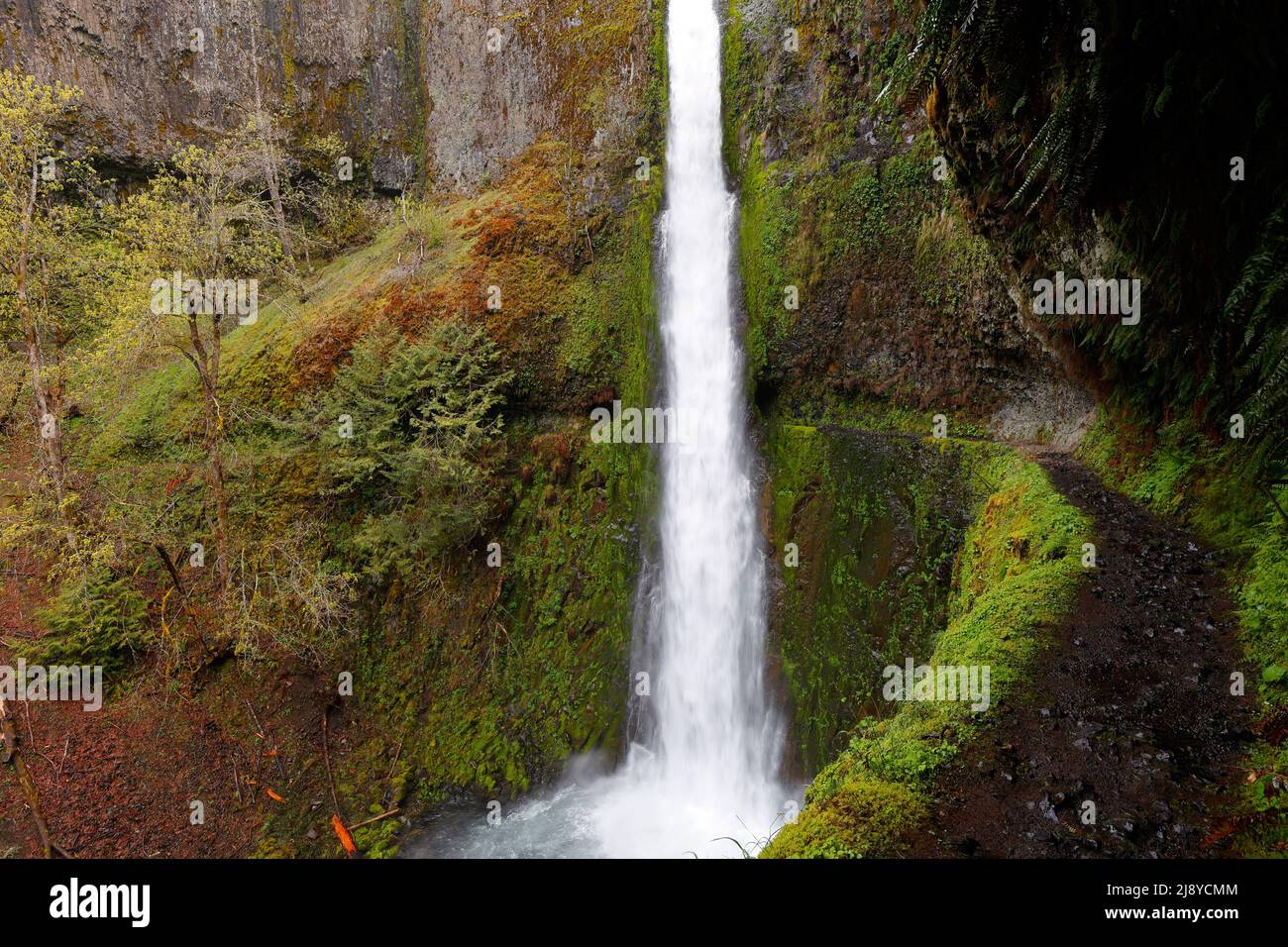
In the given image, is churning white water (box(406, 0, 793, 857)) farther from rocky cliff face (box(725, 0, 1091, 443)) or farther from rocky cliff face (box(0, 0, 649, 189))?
rocky cliff face (box(0, 0, 649, 189))

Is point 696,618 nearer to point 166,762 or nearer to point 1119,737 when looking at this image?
point 1119,737

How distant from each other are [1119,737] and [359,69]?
950 inches

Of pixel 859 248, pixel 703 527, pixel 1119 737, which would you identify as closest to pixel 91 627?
pixel 703 527

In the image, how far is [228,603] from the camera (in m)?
10.0

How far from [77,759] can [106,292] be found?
6.94m

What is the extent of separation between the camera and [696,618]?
9867mm

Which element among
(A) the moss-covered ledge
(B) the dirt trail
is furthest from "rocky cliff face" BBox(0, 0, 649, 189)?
(B) the dirt trail

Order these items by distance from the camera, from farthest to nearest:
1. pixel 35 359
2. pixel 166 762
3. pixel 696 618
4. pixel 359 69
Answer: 1. pixel 359 69
2. pixel 696 618
3. pixel 166 762
4. pixel 35 359

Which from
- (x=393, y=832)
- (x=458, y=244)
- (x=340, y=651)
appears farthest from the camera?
(x=458, y=244)

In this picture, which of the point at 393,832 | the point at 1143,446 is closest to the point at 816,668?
the point at 1143,446

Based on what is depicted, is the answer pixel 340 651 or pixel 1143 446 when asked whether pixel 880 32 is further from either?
pixel 340 651

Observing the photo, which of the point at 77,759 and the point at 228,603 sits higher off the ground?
the point at 228,603

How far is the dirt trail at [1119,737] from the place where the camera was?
293 cm

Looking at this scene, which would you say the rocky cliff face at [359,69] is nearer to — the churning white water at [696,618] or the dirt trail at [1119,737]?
the churning white water at [696,618]
